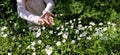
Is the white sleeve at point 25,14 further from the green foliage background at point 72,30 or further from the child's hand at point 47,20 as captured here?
the green foliage background at point 72,30

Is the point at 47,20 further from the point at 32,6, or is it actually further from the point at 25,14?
the point at 32,6

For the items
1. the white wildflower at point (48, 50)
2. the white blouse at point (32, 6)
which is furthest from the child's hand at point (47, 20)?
the white wildflower at point (48, 50)

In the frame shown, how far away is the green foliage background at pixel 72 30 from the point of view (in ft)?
12.6

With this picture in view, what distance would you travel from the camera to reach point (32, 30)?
4.58m

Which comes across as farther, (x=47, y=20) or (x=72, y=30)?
(x=72, y=30)

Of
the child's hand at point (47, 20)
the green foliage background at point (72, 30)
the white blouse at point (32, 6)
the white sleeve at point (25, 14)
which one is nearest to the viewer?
the child's hand at point (47, 20)

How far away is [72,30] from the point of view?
4434mm

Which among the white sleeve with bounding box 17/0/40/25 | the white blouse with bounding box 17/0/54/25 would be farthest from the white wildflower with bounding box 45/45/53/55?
the white sleeve with bounding box 17/0/40/25

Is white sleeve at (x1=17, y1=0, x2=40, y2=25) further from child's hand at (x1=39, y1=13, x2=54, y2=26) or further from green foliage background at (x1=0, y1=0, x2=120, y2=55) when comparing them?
green foliage background at (x1=0, y1=0, x2=120, y2=55)

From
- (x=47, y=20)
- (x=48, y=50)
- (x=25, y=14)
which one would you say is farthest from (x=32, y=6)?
(x=47, y=20)

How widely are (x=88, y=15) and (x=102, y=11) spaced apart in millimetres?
341

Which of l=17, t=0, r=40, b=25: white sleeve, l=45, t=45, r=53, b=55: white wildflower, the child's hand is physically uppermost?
l=17, t=0, r=40, b=25: white sleeve

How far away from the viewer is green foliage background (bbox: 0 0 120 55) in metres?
3.84

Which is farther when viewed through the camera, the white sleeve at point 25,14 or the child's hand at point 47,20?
the white sleeve at point 25,14
